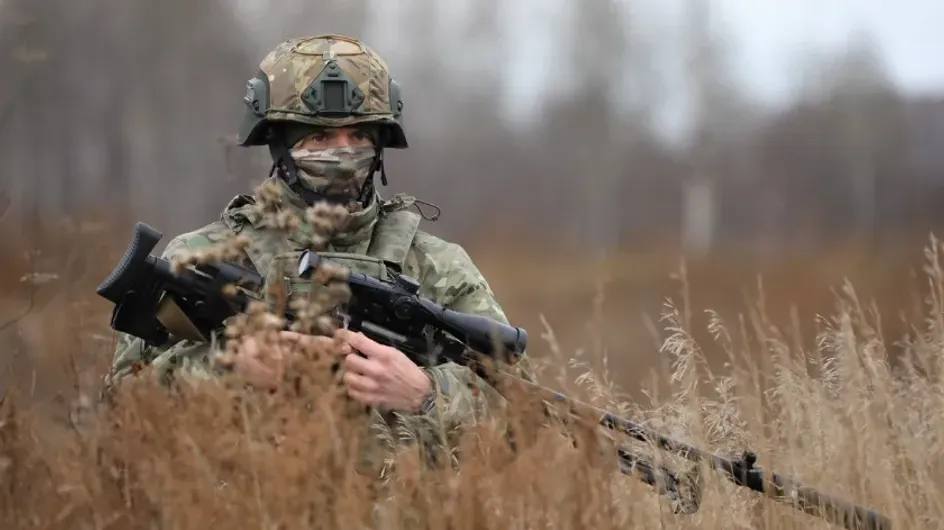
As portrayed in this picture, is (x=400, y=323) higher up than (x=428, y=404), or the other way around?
(x=400, y=323)

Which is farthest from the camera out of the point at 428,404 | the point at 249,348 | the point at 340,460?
the point at 428,404

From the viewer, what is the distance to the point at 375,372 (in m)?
2.97

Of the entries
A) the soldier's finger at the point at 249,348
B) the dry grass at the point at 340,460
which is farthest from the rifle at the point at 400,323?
the soldier's finger at the point at 249,348

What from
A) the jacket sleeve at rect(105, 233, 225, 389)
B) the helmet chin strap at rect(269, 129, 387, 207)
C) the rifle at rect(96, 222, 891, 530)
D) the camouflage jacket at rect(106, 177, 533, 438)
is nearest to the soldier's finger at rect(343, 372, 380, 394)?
the rifle at rect(96, 222, 891, 530)

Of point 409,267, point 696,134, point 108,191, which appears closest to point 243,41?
point 108,191

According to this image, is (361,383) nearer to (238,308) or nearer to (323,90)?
(238,308)

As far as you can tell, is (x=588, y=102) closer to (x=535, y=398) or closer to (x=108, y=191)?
(x=108, y=191)

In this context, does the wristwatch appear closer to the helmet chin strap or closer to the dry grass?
the dry grass

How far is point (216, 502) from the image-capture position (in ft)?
7.73

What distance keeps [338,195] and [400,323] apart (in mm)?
626

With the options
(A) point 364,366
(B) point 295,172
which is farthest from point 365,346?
(B) point 295,172

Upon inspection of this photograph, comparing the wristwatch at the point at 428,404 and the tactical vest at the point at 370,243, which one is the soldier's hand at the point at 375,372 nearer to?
the wristwatch at the point at 428,404

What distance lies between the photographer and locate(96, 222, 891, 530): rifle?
2869 mm

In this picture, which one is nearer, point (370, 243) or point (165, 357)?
point (165, 357)
